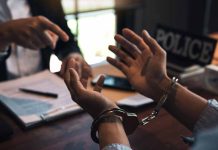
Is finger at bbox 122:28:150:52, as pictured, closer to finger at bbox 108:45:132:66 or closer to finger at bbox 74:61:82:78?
finger at bbox 108:45:132:66

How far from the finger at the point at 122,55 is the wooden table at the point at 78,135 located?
17 centimetres

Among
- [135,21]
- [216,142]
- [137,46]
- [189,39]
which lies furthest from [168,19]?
[216,142]

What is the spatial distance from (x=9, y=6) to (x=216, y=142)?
118 centimetres

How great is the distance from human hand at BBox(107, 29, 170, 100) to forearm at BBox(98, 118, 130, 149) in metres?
0.25

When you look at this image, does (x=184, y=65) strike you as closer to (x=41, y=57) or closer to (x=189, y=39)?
(x=189, y=39)

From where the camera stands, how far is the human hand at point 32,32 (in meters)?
1.11

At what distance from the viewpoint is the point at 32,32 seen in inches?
45.1

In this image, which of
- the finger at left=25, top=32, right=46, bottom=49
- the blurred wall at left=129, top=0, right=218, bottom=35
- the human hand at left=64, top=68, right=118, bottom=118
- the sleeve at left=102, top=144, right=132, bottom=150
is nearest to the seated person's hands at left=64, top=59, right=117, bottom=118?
the human hand at left=64, top=68, right=118, bottom=118

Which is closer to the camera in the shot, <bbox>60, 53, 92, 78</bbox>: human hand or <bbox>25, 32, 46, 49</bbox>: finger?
<bbox>60, 53, 92, 78</bbox>: human hand

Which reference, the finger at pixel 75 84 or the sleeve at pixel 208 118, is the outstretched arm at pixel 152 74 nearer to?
the sleeve at pixel 208 118

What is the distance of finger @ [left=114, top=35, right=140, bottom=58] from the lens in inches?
42.3

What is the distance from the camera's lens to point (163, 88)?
39.4 inches

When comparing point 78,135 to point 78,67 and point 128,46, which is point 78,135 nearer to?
point 78,67

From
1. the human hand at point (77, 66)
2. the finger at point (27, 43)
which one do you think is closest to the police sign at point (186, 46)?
the human hand at point (77, 66)
